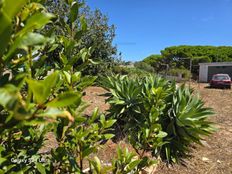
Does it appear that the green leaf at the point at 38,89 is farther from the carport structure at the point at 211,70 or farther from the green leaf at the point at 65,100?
the carport structure at the point at 211,70

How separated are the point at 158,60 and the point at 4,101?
51.5 meters

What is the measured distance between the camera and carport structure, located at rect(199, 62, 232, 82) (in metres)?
41.8

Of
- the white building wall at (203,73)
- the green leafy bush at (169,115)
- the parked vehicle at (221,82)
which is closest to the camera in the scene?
the green leafy bush at (169,115)

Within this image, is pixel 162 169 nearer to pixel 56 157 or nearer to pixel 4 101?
pixel 56 157

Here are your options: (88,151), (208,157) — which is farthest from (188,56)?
(88,151)

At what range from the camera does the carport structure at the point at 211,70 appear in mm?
41812

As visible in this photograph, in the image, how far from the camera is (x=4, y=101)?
707 millimetres

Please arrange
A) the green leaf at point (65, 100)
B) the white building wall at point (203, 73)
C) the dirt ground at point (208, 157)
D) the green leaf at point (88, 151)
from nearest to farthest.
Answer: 1. the green leaf at point (65, 100)
2. the green leaf at point (88, 151)
3. the dirt ground at point (208, 157)
4. the white building wall at point (203, 73)

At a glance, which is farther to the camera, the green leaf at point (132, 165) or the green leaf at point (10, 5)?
the green leaf at point (132, 165)

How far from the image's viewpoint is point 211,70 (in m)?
42.9

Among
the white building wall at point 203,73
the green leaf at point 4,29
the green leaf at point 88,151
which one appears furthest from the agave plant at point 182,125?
the white building wall at point 203,73

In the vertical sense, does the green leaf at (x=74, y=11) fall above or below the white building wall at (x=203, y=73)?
below

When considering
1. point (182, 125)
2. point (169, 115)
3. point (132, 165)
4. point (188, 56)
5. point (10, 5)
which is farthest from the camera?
point (188, 56)

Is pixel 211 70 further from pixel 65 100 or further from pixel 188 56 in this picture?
pixel 65 100
